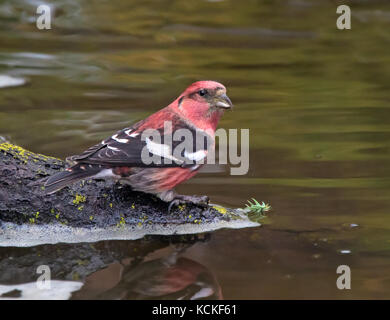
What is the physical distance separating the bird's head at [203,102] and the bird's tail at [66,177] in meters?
1.09

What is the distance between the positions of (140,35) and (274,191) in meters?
6.89

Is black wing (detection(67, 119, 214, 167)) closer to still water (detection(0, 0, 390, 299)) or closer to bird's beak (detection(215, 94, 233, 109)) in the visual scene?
bird's beak (detection(215, 94, 233, 109))

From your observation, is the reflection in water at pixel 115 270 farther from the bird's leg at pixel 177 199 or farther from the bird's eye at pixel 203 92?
the bird's eye at pixel 203 92

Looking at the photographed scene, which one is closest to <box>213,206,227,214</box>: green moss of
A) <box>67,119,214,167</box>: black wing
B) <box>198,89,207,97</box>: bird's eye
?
<box>67,119,214,167</box>: black wing

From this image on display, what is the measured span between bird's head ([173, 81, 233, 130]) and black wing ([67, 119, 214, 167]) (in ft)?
0.66

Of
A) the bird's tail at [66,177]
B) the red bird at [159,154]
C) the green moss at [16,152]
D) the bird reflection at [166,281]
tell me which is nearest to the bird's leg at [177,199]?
the red bird at [159,154]

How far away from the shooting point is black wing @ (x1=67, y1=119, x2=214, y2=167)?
517 centimetres

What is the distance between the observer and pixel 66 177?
491cm

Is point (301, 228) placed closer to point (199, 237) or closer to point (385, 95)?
point (199, 237)

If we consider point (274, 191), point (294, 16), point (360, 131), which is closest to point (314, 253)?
point (274, 191)

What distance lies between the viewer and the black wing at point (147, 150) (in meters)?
5.17

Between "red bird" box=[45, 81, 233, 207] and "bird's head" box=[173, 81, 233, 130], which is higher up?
"bird's head" box=[173, 81, 233, 130]

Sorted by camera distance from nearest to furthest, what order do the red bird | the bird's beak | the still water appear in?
the still water → the red bird → the bird's beak

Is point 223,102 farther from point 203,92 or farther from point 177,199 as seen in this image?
point 177,199
